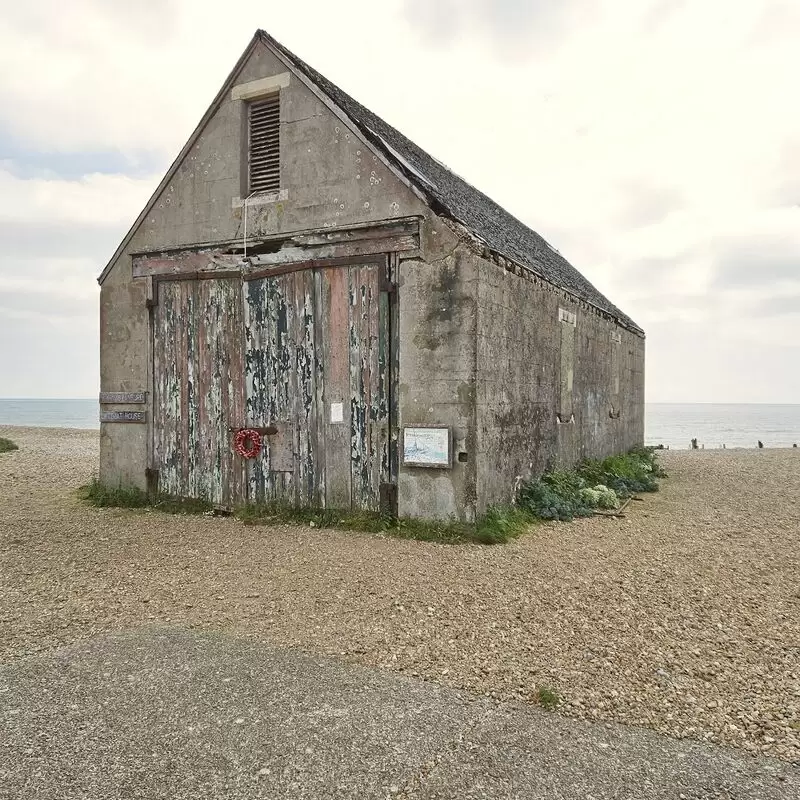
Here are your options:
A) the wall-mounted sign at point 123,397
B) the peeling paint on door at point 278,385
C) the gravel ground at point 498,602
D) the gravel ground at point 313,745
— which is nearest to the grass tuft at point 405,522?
the peeling paint on door at point 278,385

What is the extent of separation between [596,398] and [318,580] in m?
9.67

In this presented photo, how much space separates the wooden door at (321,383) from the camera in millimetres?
8945

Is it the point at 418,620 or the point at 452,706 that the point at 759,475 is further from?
the point at 452,706

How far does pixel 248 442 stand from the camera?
985cm

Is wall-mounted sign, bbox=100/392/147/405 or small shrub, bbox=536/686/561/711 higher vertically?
wall-mounted sign, bbox=100/392/147/405

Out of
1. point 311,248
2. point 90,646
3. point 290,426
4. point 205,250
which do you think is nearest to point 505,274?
point 311,248

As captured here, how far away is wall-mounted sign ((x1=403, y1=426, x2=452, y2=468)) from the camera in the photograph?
8281 mm

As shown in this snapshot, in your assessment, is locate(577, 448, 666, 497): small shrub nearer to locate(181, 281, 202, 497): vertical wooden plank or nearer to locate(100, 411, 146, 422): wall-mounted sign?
locate(181, 281, 202, 497): vertical wooden plank

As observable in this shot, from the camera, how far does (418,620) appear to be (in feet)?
17.5

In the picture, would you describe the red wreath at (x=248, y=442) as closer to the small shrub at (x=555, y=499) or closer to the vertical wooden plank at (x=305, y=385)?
the vertical wooden plank at (x=305, y=385)

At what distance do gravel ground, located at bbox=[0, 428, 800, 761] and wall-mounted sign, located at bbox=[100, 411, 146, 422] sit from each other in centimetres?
171

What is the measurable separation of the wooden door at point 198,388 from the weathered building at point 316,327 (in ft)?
0.10

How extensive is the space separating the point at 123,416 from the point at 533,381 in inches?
276

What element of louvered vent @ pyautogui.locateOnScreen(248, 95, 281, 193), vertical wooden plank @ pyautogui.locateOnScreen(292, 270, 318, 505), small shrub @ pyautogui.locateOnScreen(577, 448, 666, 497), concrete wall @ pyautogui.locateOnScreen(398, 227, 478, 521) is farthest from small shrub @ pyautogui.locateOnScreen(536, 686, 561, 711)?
small shrub @ pyautogui.locateOnScreen(577, 448, 666, 497)
